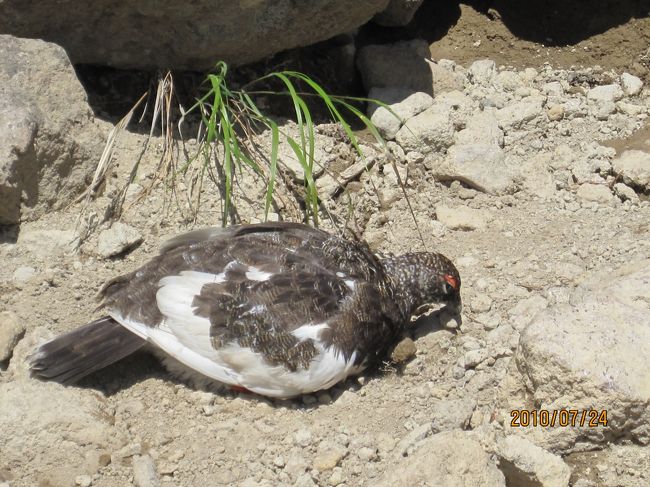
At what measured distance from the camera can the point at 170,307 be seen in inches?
188

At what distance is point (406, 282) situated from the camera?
5.32m

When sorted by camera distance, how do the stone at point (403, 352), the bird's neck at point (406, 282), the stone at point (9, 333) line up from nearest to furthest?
1. the stone at point (9, 333)
2. the stone at point (403, 352)
3. the bird's neck at point (406, 282)

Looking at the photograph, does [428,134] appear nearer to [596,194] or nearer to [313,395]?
[596,194]

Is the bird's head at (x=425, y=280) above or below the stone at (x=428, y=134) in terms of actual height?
below

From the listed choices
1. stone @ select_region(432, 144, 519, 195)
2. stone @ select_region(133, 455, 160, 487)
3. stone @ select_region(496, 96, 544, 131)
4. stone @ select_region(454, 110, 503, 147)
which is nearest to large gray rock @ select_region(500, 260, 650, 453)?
stone @ select_region(432, 144, 519, 195)

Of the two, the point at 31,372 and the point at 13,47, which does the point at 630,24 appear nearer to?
the point at 13,47

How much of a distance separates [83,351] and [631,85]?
4.10 m

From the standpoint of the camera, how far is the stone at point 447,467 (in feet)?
12.9

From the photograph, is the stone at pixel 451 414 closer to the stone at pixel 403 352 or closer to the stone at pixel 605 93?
the stone at pixel 403 352

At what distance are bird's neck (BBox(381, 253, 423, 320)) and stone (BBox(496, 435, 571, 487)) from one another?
47.1 inches

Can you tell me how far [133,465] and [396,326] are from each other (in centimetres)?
156

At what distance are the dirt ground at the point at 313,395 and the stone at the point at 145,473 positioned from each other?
1.4 inches

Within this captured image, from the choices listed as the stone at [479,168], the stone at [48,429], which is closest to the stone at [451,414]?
the stone at [48,429]
